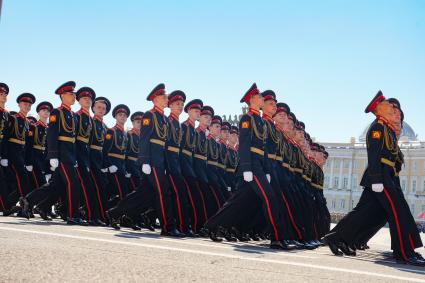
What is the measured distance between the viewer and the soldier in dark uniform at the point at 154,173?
9.28m

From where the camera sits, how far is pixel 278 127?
9.88 meters

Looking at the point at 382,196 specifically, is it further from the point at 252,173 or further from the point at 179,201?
the point at 179,201

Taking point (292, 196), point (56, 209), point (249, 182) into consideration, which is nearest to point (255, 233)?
point (292, 196)

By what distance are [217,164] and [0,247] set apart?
646 centimetres

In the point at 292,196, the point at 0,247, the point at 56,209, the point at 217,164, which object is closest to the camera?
the point at 0,247

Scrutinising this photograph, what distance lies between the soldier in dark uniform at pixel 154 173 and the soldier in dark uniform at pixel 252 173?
2.91 ft

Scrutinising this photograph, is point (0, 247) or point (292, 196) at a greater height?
point (292, 196)

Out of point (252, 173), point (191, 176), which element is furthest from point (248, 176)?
point (191, 176)

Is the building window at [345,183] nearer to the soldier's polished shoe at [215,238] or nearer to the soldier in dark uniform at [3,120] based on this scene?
the soldier in dark uniform at [3,120]

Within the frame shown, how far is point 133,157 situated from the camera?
40.3ft

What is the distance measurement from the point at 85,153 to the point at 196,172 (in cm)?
183

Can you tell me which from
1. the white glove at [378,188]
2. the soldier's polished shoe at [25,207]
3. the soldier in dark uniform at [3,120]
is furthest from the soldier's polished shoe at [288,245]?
the soldier in dark uniform at [3,120]

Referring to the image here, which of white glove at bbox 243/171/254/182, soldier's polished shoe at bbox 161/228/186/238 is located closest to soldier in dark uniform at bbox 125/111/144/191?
soldier's polished shoe at bbox 161/228/186/238

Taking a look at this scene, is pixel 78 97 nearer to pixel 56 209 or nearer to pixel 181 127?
pixel 181 127
